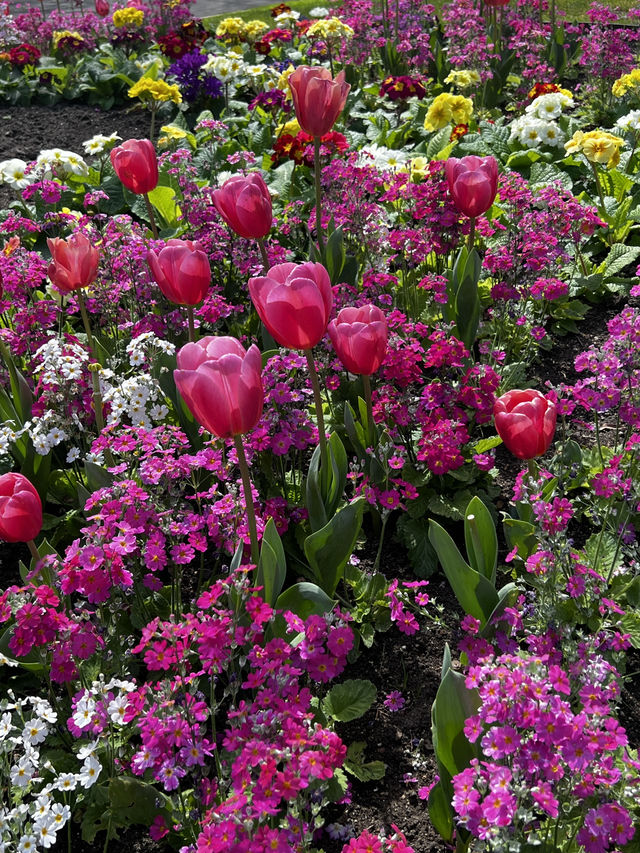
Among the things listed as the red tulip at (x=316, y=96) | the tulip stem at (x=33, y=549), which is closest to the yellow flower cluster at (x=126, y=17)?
the red tulip at (x=316, y=96)

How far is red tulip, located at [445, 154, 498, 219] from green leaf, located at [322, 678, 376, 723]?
1.65m

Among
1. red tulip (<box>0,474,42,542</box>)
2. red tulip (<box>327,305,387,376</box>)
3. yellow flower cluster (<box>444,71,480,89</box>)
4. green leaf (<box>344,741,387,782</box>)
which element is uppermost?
red tulip (<box>327,305,387,376</box>)

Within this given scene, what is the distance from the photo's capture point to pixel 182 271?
2.43 m

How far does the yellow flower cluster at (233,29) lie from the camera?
23.2ft

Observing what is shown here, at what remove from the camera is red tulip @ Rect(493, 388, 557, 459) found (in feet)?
6.64

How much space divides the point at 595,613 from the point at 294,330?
3.43 ft

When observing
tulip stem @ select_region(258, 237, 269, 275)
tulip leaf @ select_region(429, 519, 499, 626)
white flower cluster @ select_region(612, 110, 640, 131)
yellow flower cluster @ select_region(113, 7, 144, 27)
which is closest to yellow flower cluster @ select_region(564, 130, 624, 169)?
white flower cluster @ select_region(612, 110, 640, 131)

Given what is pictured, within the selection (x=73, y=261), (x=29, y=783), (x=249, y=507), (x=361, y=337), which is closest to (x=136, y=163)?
(x=73, y=261)

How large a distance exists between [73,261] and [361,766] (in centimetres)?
163

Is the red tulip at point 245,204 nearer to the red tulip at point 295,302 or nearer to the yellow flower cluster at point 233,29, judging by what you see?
the red tulip at point 295,302

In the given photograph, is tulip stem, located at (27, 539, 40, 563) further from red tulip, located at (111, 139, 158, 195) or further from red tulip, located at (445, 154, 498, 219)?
red tulip, located at (445, 154, 498, 219)

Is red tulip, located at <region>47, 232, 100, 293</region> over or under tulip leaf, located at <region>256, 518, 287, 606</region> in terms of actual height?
over

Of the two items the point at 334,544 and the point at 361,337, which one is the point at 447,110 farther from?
the point at 334,544

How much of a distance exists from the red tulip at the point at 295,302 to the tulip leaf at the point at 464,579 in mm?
524
